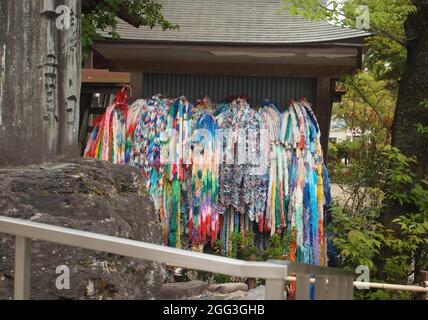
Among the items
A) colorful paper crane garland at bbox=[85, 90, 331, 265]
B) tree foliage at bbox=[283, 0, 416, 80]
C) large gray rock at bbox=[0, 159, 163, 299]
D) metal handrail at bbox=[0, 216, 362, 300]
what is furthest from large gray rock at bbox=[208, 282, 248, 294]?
metal handrail at bbox=[0, 216, 362, 300]

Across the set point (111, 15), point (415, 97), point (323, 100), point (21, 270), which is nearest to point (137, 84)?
Result: point (111, 15)

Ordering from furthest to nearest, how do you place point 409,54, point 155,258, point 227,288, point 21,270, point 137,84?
point 137,84, point 227,288, point 409,54, point 21,270, point 155,258

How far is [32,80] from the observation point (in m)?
4.65

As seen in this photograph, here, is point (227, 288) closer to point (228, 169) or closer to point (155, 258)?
point (228, 169)

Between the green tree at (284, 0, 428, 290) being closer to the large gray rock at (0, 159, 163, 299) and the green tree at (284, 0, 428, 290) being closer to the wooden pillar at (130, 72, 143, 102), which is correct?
the large gray rock at (0, 159, 163, 299)

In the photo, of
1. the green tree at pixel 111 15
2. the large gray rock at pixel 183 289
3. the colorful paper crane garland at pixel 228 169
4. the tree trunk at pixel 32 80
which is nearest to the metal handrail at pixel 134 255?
the tree trunk at pixel 32 80

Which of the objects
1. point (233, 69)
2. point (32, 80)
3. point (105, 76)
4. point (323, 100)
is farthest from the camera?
point (105, 76)

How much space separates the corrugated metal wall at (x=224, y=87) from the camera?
30.2 feet

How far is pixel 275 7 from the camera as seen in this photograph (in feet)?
32.6

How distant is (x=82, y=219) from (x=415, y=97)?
159 inches

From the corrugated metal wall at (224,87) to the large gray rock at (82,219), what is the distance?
447 cm

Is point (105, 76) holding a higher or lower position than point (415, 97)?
higher

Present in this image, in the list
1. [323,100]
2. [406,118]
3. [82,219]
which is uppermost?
[323,100]
